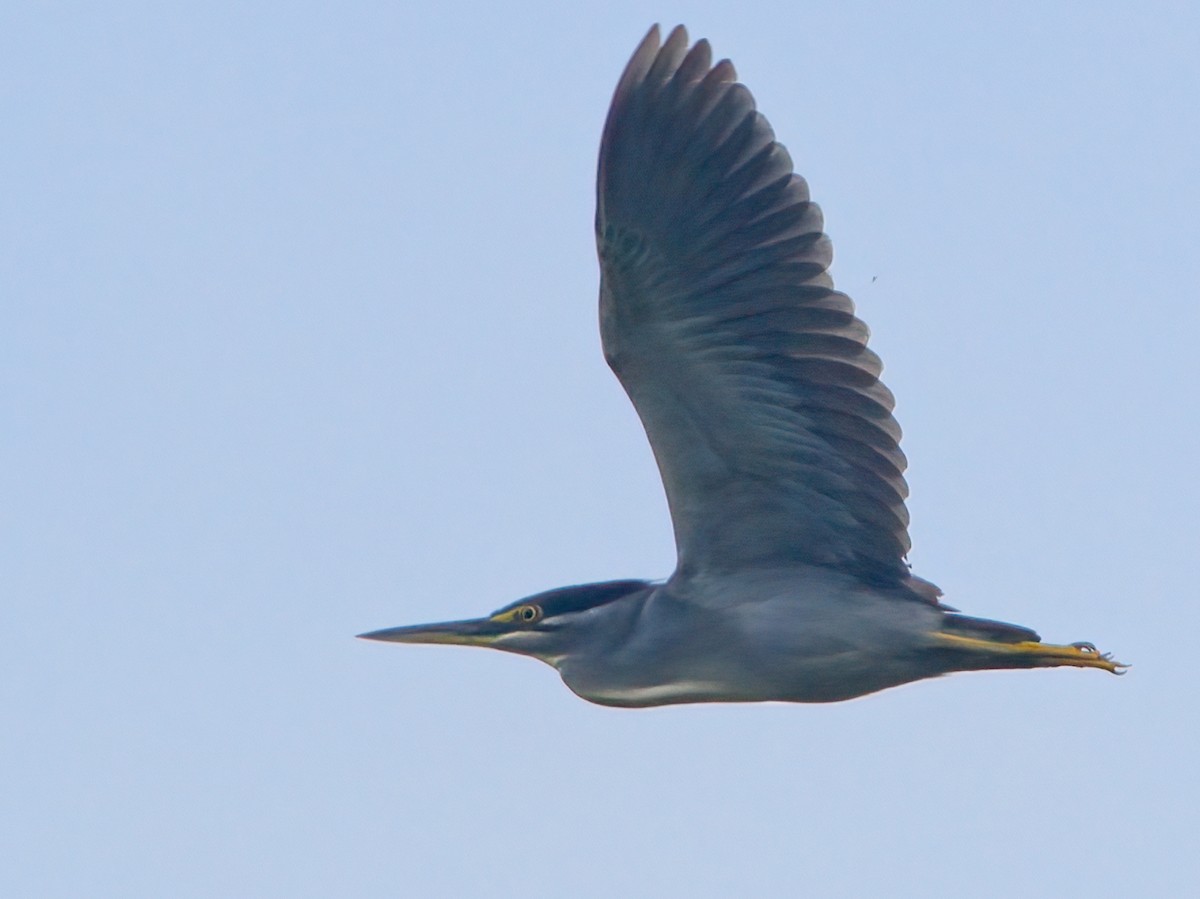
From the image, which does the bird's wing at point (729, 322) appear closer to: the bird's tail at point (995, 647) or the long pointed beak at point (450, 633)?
the bird's tail at point (995, 647)

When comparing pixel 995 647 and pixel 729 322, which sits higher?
pixel 729 322

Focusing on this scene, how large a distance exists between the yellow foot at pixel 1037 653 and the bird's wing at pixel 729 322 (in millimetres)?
552

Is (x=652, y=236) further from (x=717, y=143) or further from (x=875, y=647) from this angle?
(x=875, y=647)

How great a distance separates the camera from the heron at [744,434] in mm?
8094

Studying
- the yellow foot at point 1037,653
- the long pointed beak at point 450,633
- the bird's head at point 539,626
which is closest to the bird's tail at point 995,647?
the yellow foot at point 1037,653

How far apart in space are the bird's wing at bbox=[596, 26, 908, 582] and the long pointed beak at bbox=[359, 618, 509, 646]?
1.23 metres

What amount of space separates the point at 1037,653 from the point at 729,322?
1980mm

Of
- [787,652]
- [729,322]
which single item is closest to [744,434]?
[729,322]

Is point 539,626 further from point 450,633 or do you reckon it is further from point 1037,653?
point 1037,653

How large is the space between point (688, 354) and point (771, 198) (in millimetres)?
729

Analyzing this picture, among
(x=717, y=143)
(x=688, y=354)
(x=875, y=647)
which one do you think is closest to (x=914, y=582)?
(x=875, y=647)

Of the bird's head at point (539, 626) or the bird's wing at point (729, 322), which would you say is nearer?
the bird's wing at point (729, 322)

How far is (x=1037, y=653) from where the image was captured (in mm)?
8602

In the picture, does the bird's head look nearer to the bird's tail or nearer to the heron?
the heron
